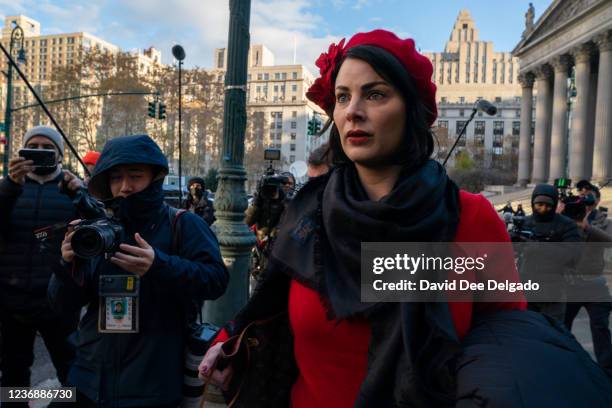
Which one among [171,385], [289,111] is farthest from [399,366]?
[289,111]

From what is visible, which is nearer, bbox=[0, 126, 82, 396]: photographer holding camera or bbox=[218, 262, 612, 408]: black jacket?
bbox=[218, 262, 612, 408]: black jacket

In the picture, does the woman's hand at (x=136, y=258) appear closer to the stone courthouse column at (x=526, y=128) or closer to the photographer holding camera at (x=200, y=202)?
the photographer holding camera at (x=200, y=202)

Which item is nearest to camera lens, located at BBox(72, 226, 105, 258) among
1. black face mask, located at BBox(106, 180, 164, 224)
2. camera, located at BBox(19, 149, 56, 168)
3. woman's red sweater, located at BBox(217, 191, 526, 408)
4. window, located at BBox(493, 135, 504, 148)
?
black face mask, located at BBox(106, 180, 164, 224)

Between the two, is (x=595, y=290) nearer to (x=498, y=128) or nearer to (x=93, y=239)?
(x=93, y=239)

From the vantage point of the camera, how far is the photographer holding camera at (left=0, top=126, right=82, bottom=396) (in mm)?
3621

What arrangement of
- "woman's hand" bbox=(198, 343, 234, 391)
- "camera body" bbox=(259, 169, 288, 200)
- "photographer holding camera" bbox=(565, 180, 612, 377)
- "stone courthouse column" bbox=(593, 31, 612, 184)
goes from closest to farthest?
"woman's hand" bbox=(198, 343, 234, 391)
"photographer holding camera" bbox=(565, 180, 612, 377)
"camera body" bbox=(259, 169, 288, 200)
"stone courthouse column" bbox=(593, 31, 612, 184)

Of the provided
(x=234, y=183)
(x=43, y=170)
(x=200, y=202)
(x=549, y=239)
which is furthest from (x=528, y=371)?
(x=200, y=202)

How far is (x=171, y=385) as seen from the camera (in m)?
2.41

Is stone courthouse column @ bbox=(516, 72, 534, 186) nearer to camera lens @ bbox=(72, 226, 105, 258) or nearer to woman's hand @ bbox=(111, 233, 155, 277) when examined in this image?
woman's hand @ bbox=(111, 233, 155, 277)

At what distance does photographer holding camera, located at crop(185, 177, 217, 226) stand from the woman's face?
305 inches

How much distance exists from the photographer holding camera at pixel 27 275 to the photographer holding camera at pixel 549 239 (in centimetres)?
431

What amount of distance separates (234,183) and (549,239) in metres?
3.39

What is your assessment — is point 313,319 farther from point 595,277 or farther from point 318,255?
point 595,277

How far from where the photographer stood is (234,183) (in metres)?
4.93
